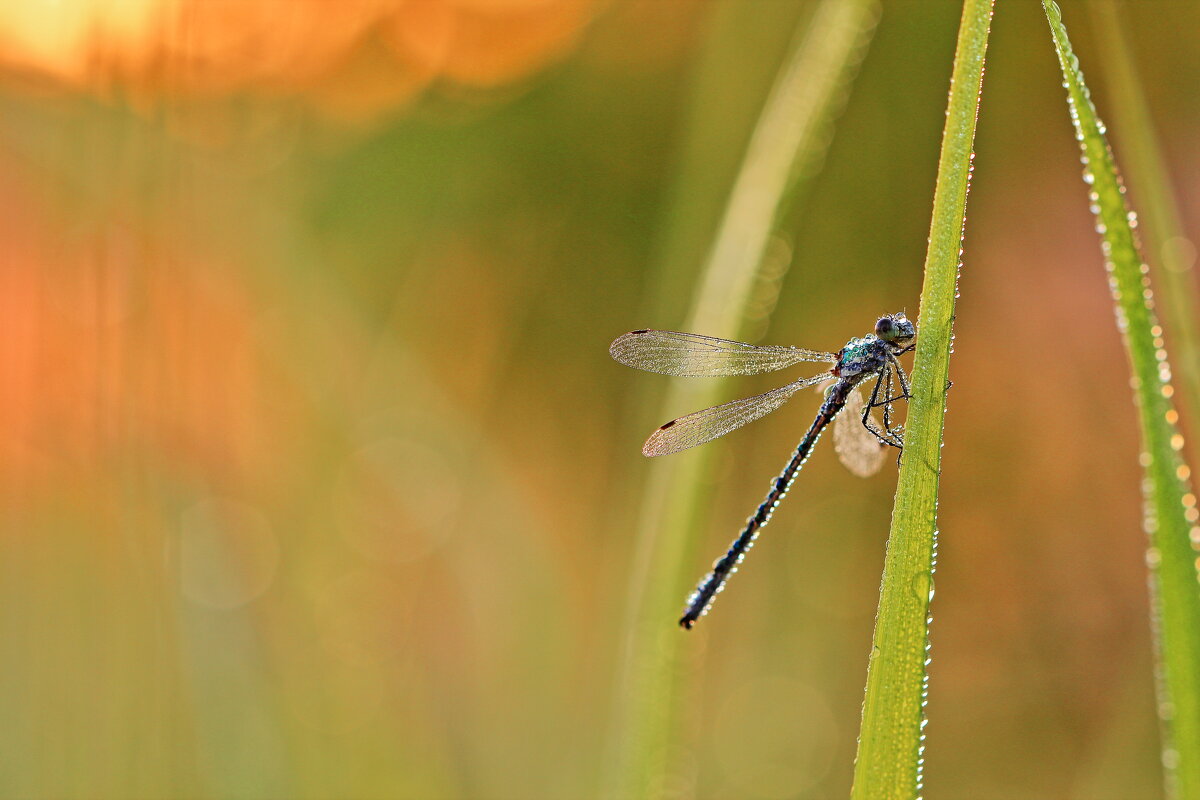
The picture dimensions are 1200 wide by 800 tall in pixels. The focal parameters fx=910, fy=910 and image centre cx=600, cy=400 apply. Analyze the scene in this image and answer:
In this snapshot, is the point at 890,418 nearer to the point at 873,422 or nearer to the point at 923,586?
the point at 873,422

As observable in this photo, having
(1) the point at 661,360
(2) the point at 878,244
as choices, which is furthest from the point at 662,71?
(1) the point at 661,360

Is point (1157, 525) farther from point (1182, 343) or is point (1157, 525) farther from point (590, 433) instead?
point (590, 433)

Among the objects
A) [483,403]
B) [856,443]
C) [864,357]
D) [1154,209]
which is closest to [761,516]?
[856,443]

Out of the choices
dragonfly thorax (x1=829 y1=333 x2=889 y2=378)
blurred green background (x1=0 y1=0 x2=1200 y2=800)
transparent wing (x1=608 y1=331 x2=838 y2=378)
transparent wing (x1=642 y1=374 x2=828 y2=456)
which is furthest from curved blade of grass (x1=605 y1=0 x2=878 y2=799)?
blurred green background (x1=0 y1=0 x2=1200 y2=800)

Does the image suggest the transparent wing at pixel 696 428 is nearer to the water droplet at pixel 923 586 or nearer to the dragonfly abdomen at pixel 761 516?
the dragonfly abdomen at pixel 761 516

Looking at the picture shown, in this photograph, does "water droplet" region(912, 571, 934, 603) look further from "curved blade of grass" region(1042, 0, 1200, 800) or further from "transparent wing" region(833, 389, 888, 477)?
"transparent wing" region(833, 389, 888, 477)

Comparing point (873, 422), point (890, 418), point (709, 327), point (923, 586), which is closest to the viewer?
point (923, 586)

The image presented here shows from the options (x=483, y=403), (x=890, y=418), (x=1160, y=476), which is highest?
(x=483, y=403)
